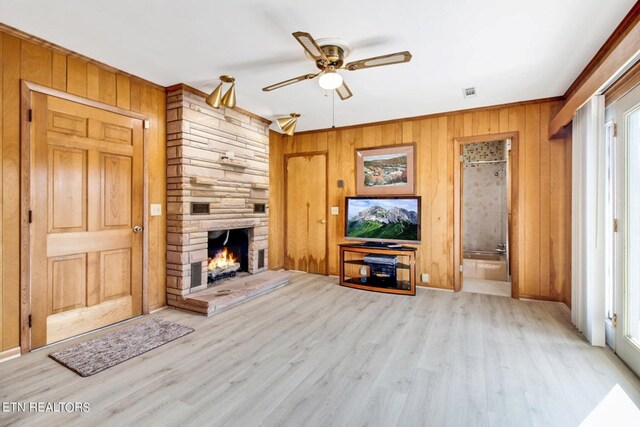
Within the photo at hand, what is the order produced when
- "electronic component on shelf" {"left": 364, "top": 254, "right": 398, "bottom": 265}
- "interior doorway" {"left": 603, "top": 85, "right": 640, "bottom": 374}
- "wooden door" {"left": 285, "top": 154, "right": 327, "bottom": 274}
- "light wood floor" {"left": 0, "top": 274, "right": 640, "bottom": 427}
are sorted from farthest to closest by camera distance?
"wooden door" {"left": 285, "top": 154, "right": 327, "bottom": 274}, "electronic component on shelf" {"left": 364, "top": 254, "right": 398, "bottom": 265}, "interior doorway" {"left": 603, "top": 85, "right": 640, "bottom": 374}, "light wood floor" {"left": 0, "top": 274, "right": 640, "bottom": 427}

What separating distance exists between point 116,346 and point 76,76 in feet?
7.98

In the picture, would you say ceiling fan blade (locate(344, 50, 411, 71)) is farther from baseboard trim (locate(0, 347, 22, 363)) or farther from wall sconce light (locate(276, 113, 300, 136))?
baseboard trim (locate(0, 347, 22, 363))

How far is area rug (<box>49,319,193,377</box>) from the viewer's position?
219 centimetres

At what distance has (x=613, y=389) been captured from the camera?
6.18ft

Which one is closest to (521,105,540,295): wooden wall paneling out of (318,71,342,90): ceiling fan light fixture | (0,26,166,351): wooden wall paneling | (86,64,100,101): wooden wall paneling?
(318,71,342,90): ceiling fan light fixture

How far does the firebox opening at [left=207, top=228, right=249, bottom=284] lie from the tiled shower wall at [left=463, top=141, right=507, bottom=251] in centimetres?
480

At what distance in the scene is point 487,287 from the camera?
14.4ft

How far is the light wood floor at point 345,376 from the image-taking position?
1.67 m

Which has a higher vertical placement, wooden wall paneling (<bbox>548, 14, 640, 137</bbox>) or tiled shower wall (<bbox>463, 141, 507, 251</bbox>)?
wooden wall paneling (<bbox>548, 14, 640, 137</bbox>)

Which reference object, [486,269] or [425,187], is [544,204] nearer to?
[425,187]

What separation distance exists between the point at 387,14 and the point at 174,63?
2026mm

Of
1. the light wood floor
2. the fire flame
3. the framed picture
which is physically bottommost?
the light wood floor

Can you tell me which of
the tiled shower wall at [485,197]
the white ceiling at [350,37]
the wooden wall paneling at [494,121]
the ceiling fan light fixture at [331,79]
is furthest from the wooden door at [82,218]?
the tiled shower wall at [485,197]

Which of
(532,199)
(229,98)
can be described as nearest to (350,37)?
(229,98)
